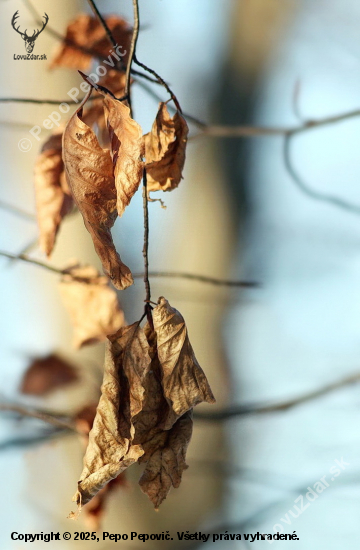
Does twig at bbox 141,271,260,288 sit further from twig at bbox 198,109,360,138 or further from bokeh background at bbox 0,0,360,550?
twig at bbox 198,109,360,138

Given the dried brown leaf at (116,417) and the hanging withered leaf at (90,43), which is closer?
the dried brown leaf at (116,417)

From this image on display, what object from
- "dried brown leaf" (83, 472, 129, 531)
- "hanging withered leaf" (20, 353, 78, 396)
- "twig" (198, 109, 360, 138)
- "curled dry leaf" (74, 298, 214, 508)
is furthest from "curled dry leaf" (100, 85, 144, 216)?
"dried brown leaf" (83, 472, 129, 531)

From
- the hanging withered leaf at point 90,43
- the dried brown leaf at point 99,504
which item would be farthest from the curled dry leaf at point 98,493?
the hanging withered leaf at point 90,43

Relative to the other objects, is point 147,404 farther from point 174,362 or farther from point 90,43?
point 90,43

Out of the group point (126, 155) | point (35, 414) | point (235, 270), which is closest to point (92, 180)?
point (126, 155)

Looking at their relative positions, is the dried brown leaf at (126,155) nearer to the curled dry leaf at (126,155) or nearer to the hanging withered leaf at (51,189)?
the curled dry leaf at (126,155)

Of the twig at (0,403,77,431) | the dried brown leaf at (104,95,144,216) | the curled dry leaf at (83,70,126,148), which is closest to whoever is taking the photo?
the dried brown leaf at (104,95,144,216)
